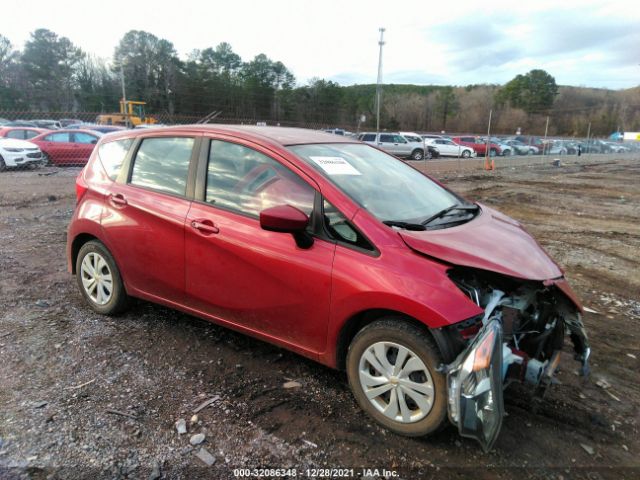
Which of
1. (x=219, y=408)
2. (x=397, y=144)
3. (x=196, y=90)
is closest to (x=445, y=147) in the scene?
(x=397, y=144)

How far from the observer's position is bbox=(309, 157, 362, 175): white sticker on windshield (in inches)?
124

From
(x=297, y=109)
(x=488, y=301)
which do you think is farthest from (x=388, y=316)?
(x=297, y=109)

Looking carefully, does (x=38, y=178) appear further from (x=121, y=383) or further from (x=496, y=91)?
(x=496, y=91)

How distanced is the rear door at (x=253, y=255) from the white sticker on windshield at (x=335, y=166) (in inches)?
8.0

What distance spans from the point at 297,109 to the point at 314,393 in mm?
25420

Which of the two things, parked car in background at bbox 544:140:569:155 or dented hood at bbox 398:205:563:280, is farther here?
parked car in background at bbox 544:140:569:155

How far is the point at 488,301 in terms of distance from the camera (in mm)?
2643

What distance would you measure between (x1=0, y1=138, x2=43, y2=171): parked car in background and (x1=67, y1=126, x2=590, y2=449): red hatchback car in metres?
13.4

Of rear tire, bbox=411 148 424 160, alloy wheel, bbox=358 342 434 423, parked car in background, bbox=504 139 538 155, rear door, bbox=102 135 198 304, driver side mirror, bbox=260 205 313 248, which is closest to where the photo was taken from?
alloy wheel, bbox=358 342 434 423

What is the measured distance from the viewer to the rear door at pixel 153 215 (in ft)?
11.5

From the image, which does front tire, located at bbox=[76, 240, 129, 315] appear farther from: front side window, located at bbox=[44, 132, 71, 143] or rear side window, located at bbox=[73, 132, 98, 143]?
front side window, located at bbox=[44, 132, 71, 143]

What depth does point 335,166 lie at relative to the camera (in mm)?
3229

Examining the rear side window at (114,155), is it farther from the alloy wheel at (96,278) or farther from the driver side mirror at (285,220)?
the driver side mirror at (285,220)

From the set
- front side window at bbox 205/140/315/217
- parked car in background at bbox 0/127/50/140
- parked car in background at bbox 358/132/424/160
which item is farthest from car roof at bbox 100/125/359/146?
parked car in background at bbox 358/132/424/160
